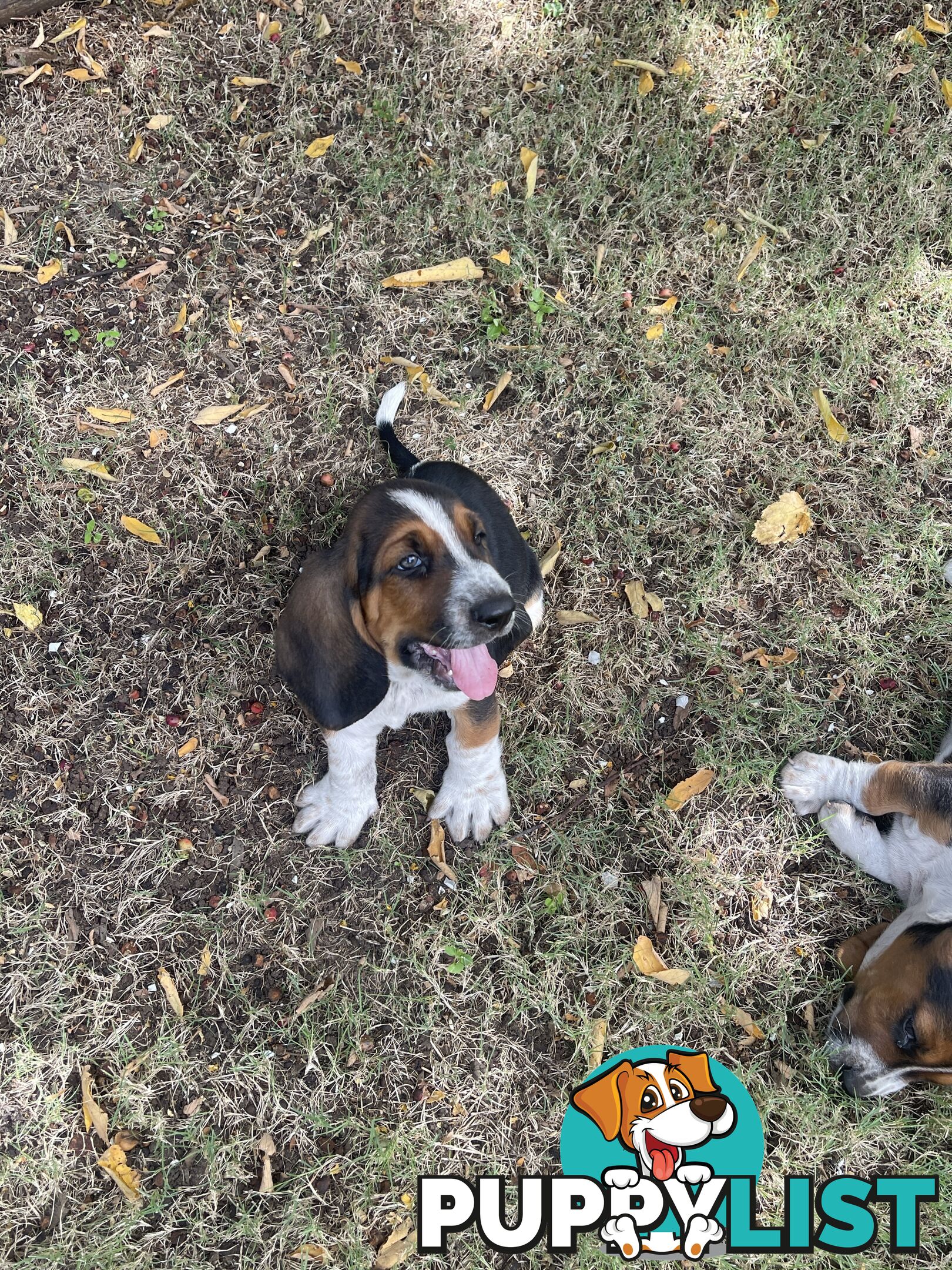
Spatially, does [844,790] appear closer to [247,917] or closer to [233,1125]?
[247,917]

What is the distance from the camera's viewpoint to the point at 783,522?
13.0 ft

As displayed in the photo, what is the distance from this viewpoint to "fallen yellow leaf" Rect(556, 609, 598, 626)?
383cm

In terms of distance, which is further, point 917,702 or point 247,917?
point 917,702

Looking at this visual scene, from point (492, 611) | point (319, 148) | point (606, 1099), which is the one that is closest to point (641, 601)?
point (492, 611)

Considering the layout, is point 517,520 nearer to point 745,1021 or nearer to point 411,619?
point 411,619

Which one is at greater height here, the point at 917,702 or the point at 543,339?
the point at 543,339

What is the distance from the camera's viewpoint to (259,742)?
3.66 meters

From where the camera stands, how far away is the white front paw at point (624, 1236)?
322 centimetres

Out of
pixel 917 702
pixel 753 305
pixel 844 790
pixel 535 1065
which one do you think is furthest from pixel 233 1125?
pixel 753 305

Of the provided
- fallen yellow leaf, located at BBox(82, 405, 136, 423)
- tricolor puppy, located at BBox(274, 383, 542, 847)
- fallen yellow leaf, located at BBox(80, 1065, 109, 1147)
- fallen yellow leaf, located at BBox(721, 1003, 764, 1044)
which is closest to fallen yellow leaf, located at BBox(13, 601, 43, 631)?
fallen yellow leaf, located at BBox(82, 405, 136, 423)

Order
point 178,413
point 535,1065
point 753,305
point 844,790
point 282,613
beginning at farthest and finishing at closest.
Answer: point 753,305, point 178,413, point 844,790, point 535,1065, point 282,613

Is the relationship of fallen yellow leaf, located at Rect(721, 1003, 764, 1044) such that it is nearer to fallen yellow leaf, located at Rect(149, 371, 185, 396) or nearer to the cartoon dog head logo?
the cartoon dog head logo

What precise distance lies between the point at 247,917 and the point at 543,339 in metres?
2.86

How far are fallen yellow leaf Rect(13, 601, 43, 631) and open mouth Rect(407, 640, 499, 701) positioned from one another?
5.98 feet
